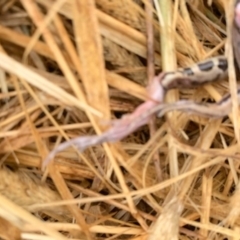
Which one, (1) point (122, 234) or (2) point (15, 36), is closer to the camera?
(2) point (15, 36)

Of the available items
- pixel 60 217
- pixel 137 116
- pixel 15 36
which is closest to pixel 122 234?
pixel 60 217

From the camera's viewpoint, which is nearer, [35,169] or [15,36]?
[15,36]

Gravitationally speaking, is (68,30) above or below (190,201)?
above

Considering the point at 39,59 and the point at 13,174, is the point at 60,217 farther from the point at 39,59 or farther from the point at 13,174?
the point at 39,59

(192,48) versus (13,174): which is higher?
(192,48)

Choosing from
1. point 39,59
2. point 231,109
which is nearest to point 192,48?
point 231,109

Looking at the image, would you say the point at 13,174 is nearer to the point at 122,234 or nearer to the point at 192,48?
the point at 122,234
